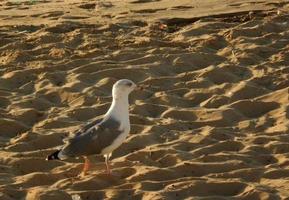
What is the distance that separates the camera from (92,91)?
9.58 meters

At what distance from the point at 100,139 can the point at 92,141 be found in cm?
7

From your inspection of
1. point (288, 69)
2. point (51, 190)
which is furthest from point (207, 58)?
point (51, 190)

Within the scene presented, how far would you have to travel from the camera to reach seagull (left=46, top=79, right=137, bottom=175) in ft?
24.0

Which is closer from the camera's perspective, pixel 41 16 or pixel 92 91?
pixel 92 91

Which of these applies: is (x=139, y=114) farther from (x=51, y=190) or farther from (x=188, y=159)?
(x=51, y=190)

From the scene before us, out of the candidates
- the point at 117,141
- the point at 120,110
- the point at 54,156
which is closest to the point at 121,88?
the point at 120,110

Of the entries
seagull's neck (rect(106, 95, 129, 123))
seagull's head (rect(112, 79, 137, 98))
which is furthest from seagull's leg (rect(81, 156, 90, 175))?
seagull's head (rect(112, 79, 137, 98))

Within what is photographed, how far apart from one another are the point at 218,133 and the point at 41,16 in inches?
220

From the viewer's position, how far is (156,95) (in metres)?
9.42

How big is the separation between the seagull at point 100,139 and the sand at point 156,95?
0.21 meters

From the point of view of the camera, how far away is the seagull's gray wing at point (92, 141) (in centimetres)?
732

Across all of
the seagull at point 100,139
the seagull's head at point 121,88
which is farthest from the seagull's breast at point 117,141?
the seagull's head at point 121,88

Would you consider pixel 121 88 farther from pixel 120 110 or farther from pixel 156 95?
pixel 156 95

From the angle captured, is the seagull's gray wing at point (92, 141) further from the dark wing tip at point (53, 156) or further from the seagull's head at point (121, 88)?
the seagull's head at point (121, 88)
